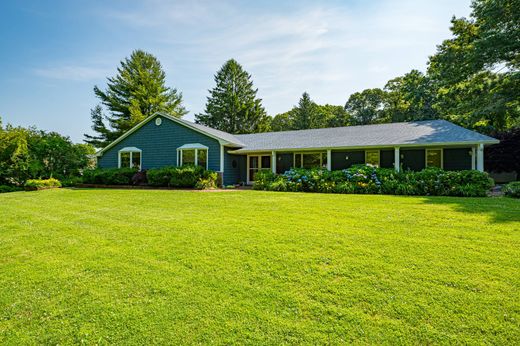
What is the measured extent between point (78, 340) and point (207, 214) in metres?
4.60

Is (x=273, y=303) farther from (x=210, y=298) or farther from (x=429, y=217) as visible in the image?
(x=429, y=217)

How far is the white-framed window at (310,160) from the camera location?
54.5 ft

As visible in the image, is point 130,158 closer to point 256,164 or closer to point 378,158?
point 256,164

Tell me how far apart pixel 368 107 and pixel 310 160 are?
26.8 m

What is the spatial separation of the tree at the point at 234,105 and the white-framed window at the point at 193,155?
23.2 m

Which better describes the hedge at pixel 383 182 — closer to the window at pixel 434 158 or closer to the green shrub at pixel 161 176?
the window at pixel 434 158

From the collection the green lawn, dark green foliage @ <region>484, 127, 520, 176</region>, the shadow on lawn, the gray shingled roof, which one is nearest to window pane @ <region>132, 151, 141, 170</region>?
the gray shingled roof

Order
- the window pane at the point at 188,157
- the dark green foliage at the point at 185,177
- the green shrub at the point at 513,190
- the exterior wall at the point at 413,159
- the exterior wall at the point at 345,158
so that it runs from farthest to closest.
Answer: the window pane at the point at 188,157, the exterior wall at the point at 345,158, the dark green foliage at the point at 185,177, the exterior wall at the point at 413,159, the green shrub at the point at 513,190

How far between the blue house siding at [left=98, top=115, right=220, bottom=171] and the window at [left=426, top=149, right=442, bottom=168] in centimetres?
1182

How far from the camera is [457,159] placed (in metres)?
14.0

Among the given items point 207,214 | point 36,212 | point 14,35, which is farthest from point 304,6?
point 14,35

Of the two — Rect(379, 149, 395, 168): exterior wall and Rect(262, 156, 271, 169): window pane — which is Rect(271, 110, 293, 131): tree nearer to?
Rect(262, 156, 271, 169): window pane

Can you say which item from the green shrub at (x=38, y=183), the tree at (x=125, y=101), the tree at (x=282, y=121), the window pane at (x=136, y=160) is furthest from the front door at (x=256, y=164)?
the tree at (x=282, y=121)

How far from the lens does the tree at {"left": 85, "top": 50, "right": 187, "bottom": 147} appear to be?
112ft
